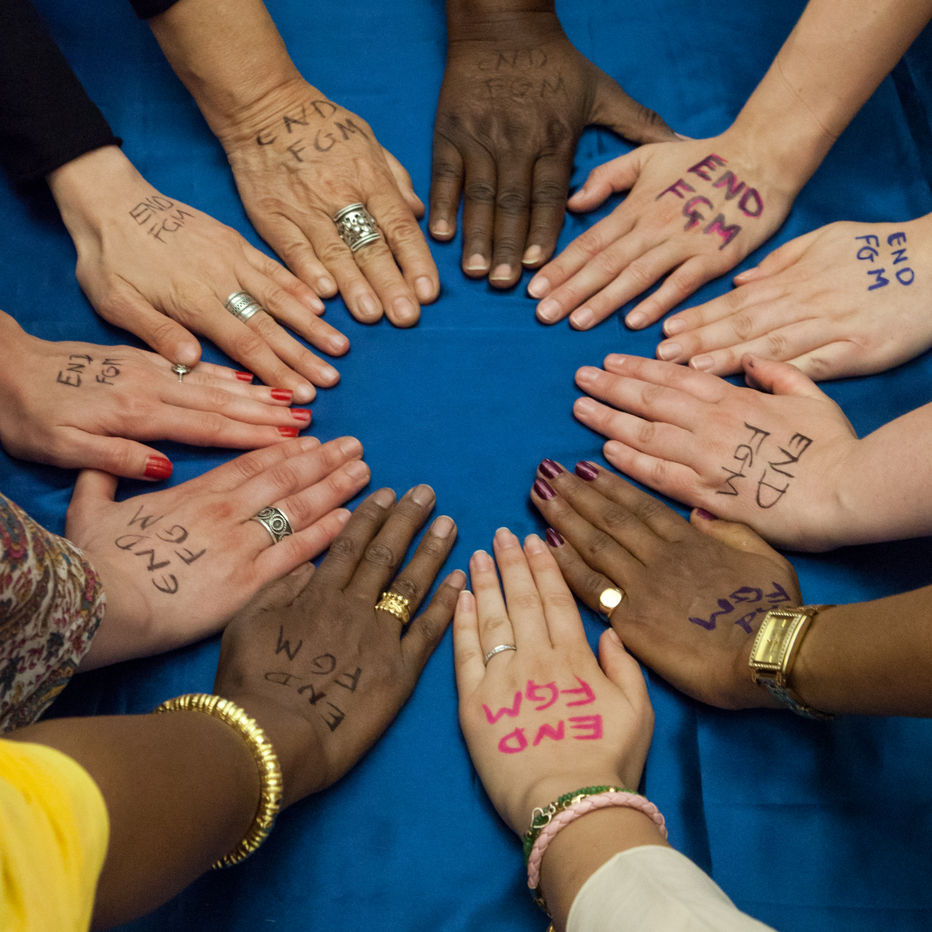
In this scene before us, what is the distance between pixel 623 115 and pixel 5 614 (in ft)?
4.10

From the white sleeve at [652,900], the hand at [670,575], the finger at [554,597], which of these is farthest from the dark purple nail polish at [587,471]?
the white sleeve at [652,900]

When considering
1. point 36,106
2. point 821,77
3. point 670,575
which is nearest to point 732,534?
point 670,575

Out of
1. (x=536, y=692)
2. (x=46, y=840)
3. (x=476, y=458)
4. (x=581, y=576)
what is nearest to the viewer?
(x=46, y=840)

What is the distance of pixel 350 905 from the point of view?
34.1 inches

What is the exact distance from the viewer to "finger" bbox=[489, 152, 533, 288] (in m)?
1.26

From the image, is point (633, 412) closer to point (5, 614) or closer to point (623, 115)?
point (623, 115)

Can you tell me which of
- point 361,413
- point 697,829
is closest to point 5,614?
point 361,413

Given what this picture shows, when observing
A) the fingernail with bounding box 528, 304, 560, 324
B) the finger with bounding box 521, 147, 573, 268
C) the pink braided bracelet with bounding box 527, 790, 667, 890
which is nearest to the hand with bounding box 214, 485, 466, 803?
the pink braided bracelet with bounding box 527, 790, 667, 890

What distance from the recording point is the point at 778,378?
113 cm

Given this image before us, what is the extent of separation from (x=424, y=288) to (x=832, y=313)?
62 cm

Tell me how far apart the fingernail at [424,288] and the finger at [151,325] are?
0.35 m

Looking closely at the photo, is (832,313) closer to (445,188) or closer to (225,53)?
(445,188)

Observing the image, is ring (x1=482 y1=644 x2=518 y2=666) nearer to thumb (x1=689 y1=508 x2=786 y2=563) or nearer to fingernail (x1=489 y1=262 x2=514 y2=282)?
thumb (x1=689 y1=508 x2=786 y2=563)

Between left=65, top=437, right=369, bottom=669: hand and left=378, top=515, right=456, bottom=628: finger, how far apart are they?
0.39ft
